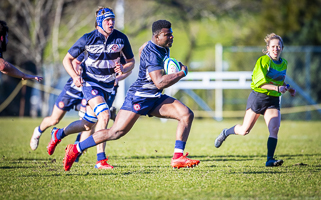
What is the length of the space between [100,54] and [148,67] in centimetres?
111

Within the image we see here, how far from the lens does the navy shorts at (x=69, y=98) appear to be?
23.0ft

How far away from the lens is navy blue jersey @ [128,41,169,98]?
5.42m

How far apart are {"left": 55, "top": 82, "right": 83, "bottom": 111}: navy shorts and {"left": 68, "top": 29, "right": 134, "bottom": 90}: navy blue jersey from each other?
73 centimetres

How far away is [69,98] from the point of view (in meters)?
7.05

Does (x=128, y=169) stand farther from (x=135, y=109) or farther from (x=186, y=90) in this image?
(x=186, y=90)

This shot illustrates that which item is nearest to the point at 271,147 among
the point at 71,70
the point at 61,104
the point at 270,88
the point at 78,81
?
the point at 270,88

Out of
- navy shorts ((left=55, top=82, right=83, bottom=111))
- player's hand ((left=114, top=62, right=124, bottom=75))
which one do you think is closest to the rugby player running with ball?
player's hand ((left=114, top=62, right=124, bottom=75))

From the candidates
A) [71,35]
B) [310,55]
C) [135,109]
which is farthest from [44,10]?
[135,109]

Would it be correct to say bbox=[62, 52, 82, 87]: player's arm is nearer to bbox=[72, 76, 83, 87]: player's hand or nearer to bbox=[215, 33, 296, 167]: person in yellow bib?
bbox=[72, 76, 83, 87]: player's hand

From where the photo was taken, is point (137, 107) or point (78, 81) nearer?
point (137, 107)

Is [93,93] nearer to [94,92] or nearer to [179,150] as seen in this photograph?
[94,92]

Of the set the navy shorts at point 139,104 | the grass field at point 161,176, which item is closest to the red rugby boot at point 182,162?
the grass field at point 161,176

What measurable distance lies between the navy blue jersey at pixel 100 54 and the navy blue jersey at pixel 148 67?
2.58 ft

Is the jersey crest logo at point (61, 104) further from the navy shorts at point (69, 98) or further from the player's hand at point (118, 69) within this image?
the player's hand at point (118, 69)
